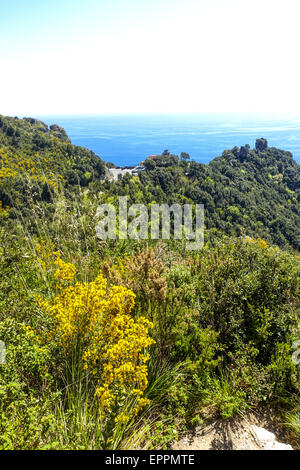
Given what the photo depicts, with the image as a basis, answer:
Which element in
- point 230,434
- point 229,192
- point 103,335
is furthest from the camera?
point 229,192

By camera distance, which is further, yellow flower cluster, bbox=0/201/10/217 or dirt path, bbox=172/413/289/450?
yellow flower cluster, bbox=0/201/10/217

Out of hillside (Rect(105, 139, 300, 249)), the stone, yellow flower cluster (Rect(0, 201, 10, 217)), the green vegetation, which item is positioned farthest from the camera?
hillside (Rect(105, 139, 300, 249))

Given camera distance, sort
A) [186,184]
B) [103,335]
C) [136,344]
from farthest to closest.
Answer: [186,184]
[103,335]
[136,344]

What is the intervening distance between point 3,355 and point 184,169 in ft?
253

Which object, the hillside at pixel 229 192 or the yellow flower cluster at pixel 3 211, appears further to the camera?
the hillside at pixel 229 192

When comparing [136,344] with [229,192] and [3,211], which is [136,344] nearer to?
[3,211]

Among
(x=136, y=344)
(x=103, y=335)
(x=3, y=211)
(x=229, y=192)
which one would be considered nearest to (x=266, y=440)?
(x=136, y=344)

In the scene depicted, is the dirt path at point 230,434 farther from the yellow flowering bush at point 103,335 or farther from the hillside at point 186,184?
the hillside at point 186,184

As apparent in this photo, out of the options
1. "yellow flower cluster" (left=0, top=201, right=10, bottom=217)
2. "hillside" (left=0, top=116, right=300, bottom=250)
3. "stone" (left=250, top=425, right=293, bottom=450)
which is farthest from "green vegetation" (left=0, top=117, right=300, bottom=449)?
"hillside" (left=0, top=116, right=300, bottom=250)

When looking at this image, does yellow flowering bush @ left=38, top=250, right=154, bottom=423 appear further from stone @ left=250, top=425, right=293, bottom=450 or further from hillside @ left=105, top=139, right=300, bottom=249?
hillside @ left=105, top=139, right=300, bottom=249

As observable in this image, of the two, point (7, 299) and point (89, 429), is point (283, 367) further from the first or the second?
point (7, 299)

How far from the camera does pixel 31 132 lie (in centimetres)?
6316

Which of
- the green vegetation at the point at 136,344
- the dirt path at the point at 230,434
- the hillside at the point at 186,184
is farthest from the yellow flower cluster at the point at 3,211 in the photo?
the dirt path at the point at 230,434
